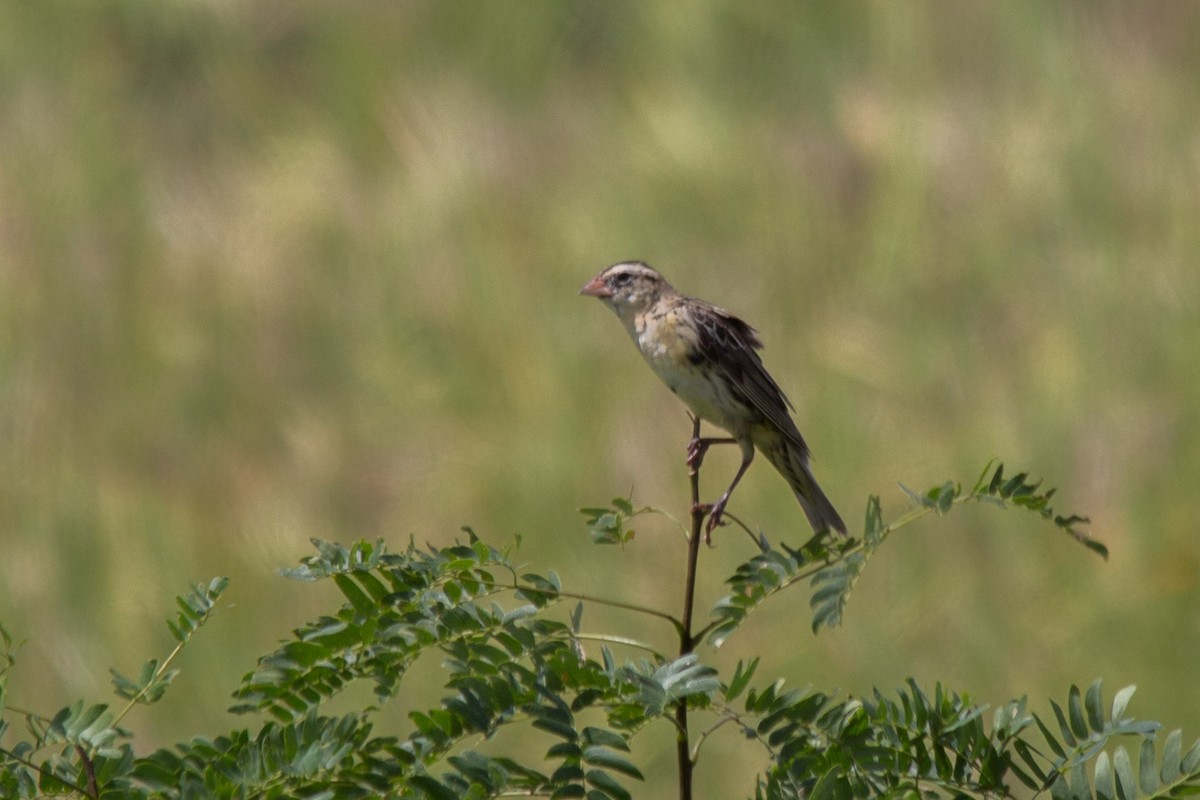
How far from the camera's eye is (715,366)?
4.61m

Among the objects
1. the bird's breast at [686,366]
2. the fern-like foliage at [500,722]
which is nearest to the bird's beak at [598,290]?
the bird's breast at [686,366]

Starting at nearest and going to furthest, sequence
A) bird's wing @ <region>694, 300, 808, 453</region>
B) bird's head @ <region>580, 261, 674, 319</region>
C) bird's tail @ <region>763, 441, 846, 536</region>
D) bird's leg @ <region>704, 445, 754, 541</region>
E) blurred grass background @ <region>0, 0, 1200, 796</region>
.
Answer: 1. bird's leg @ <region>704, 445, 754, 541</region>
2. bird's tail @ <region>763, 441, 846, 536</region>
3. bird's wing @ <region>694, 300, 808, 453</region>
4. bird's head @ <region>580, 261, 674, 319</region>
5. blurred grass background @ <region>0, 0, 1200, 796</region>

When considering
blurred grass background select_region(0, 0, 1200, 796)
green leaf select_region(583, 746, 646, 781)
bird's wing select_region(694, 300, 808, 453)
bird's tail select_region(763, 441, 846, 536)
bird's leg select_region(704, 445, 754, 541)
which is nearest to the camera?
green leaf select_region(583, 746, 646, 781)

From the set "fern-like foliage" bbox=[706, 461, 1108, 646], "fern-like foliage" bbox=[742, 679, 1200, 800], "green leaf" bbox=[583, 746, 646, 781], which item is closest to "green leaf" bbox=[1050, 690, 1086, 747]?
"fern-like foliage" bbox=[742, 679, 1200, 800]

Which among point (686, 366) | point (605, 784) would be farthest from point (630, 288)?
point (605, 784)

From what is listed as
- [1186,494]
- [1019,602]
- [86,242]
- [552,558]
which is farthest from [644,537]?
[86,242]

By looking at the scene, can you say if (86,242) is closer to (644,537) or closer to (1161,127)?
(644,537)

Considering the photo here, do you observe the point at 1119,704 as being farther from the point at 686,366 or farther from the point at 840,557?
the point at 686,366

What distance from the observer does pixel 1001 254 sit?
10.2m

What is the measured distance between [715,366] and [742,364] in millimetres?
72

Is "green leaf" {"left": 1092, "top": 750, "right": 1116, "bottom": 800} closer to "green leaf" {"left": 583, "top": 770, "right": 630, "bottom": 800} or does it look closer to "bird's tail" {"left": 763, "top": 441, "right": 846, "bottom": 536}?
"green leaf" {"left": 583, "top": 770, "right": 630, "bottom": 800}

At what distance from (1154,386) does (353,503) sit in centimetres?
448

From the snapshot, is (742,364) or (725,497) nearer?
(725,497)

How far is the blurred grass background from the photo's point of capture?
8.72m
